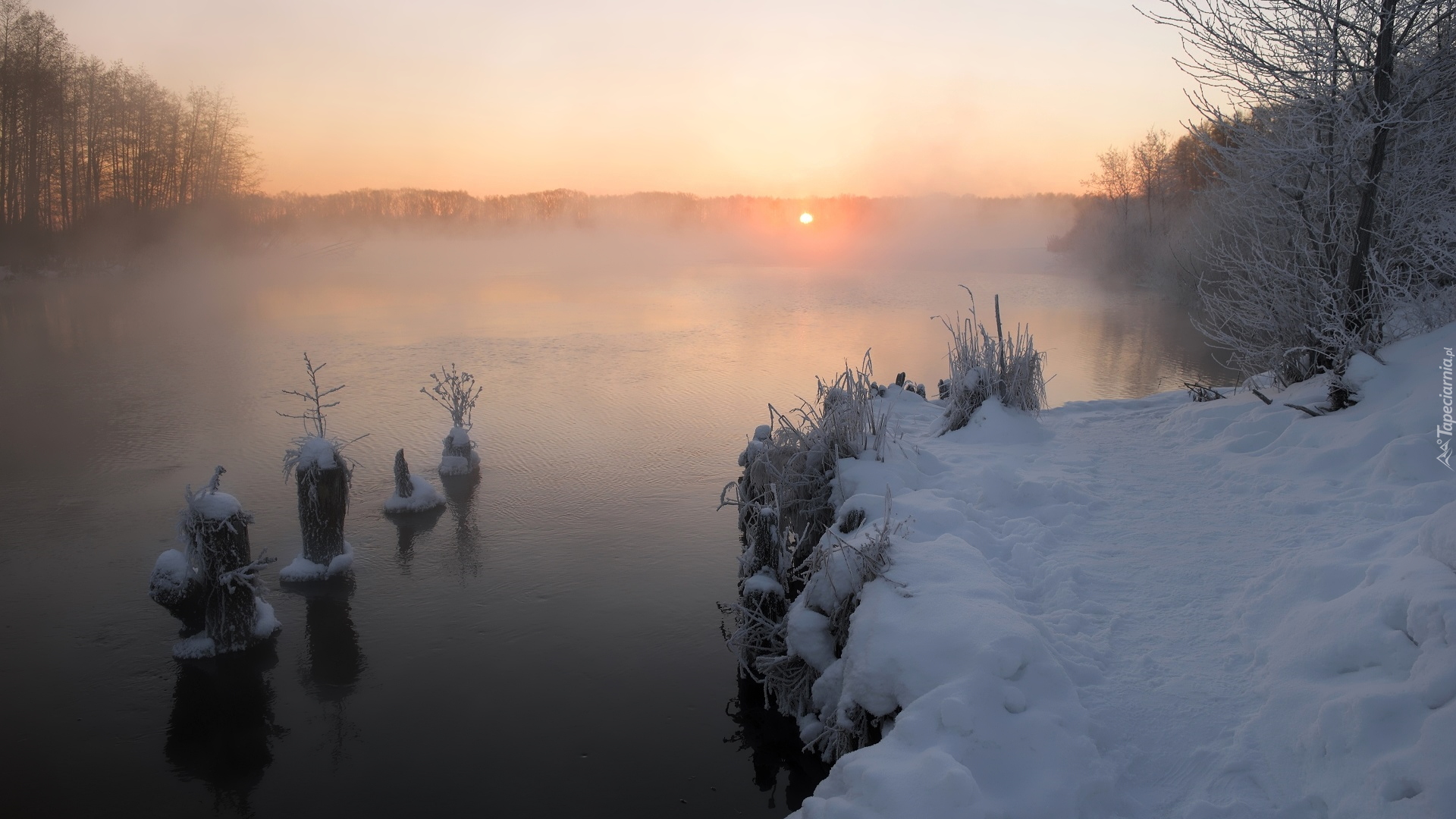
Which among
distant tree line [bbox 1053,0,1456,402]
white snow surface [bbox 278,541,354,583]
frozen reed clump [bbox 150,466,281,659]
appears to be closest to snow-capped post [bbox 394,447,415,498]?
A: white snow surface [bbox 278,541,354,583]

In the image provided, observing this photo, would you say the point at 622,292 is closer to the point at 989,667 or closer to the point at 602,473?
the point at 602,473

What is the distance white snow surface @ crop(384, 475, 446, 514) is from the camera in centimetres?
877

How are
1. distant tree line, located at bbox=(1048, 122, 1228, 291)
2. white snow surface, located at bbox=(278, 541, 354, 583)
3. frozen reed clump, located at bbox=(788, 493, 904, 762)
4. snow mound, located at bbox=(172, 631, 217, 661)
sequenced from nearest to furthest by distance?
1. frozen reed clump, located at bbox=(788, 493, 904, 762)
2. snow mound, located at bbox=(172, 631, 217, 661)
3. white snow surface, located at bbox=(278, 541, 354, 583)
4. distant tree line, located at bbox=(1048, 122, 1228, 291)

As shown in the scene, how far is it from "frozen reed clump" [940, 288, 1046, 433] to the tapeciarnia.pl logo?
3.07 metres

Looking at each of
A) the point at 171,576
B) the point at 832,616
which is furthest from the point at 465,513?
the point at 832,616

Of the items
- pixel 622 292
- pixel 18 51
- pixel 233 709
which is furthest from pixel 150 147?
pixel 233 709

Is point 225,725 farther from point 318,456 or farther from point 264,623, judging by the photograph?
point 318,456

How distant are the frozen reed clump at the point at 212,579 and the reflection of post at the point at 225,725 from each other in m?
0.15

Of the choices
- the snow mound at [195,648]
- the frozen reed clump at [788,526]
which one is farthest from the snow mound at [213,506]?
the frozen reed clump at [788,526]

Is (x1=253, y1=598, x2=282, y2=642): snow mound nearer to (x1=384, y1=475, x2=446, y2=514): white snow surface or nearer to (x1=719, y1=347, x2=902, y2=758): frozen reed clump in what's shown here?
(x1=384, y1=475, x2=446, y2=514): white snow surface

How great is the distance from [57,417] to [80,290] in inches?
953

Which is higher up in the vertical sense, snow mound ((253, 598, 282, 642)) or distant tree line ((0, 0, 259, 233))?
distant tree line ((0, 0, 259, 233))

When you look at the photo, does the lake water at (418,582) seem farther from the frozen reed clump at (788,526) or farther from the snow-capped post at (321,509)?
the frozen reed clump at (788,526)

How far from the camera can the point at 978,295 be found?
3259 cm
